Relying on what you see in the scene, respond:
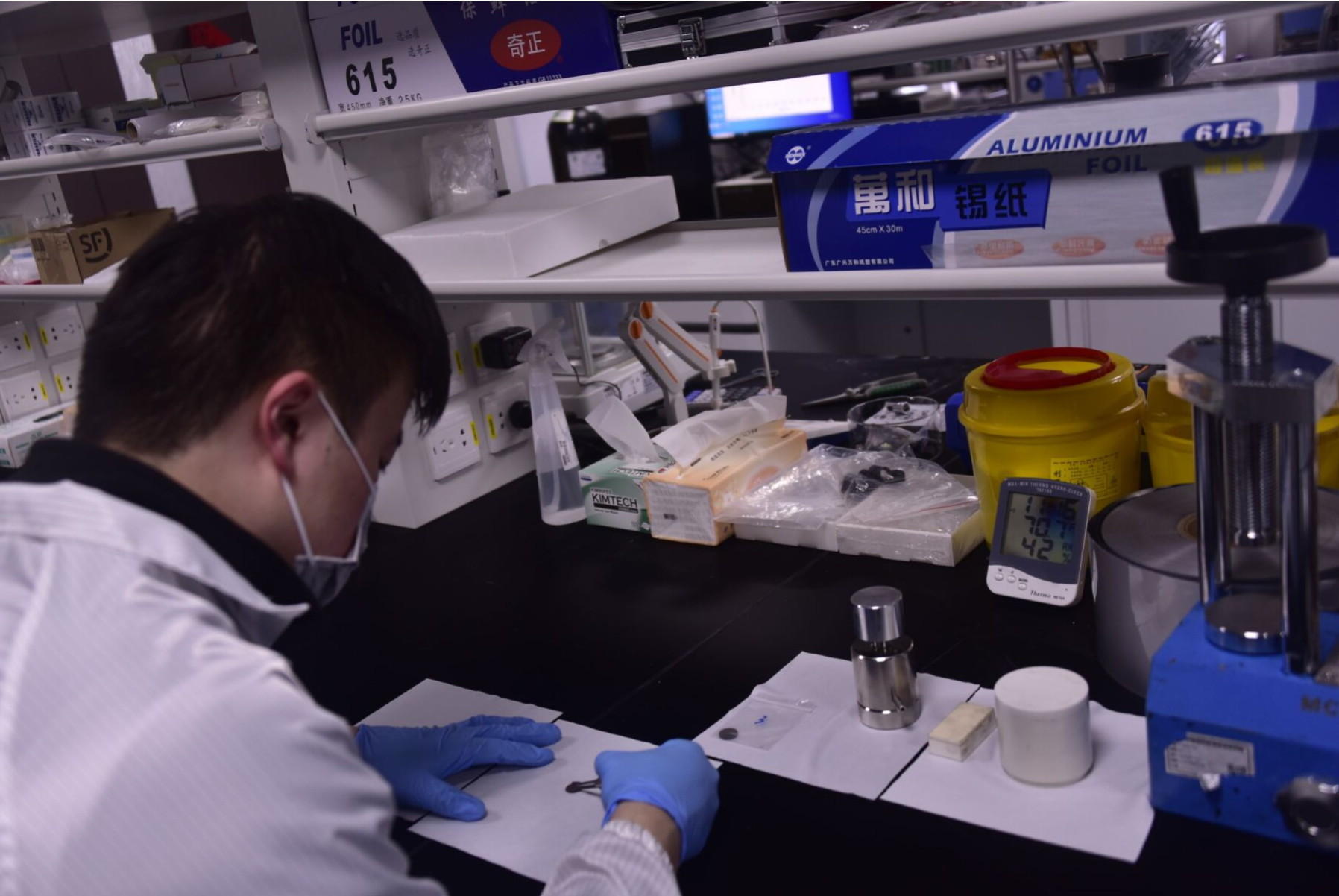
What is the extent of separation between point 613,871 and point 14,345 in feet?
7.47

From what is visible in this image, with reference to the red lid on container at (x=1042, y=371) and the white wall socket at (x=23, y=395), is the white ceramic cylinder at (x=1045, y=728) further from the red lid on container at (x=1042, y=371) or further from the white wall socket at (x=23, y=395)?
the white wall socket at (x=23, y=395)

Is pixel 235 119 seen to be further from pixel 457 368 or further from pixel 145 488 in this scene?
pixel 145 488

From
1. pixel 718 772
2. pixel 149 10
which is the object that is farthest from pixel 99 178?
pixel 718 772

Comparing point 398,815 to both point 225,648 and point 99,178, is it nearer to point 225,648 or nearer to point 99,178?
point 225,648

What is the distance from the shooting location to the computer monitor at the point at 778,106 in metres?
4.62

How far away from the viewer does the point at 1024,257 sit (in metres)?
1.21

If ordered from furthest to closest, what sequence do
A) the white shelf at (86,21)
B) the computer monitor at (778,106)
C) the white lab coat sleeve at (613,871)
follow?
the computer monitor at (778,106), the white shelf at (86,21), the white lab coat sleeve at (613,871)

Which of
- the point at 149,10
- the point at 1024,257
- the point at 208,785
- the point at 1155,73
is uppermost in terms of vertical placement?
the point at 149,10

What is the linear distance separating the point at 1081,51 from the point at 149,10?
3.13 meters

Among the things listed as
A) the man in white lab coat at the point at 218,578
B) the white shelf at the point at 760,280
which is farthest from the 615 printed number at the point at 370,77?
the man in white lab coat at the point at 218,578

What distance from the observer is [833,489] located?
178cm

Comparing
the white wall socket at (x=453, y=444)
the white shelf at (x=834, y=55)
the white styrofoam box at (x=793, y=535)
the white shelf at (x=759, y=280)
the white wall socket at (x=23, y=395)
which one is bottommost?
the white styrofoam box at (x=793, y=535)

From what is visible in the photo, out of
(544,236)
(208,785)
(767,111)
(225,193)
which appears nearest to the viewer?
(208,785)

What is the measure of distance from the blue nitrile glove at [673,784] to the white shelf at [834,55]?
73cm
